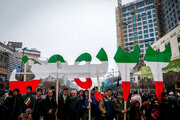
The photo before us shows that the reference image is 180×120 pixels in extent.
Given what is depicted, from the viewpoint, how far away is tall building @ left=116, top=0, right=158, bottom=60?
2707 inches

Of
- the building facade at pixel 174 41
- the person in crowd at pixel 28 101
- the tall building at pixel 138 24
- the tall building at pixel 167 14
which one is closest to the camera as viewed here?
the person in crowd at pixel 28 101

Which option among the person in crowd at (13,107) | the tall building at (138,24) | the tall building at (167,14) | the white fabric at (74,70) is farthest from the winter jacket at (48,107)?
the tall building at (138,24)

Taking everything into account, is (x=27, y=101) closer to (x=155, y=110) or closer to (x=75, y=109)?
(x=75, y=109)

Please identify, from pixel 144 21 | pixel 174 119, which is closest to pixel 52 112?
pixel 174 119

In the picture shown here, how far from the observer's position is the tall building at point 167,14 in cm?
5234

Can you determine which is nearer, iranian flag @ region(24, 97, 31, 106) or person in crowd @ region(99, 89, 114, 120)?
person in crowd @ region(99, 89, 114, 120)

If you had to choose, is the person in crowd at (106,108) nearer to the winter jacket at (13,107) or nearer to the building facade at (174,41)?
the winter jacket at (13,107)

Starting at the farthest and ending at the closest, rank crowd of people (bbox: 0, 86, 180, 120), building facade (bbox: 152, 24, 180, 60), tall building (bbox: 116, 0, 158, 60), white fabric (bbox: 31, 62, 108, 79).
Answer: tall building (bbox: 116, 0, 158, 60)
building facade (bbox: 152, 24, 180, 60)
white fabric (bbox: 31, 62, 108, 79)
crowd of people (bbox: 0, 86, 180, 120)

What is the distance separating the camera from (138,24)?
72938mm

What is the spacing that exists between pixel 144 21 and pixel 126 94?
74504mm

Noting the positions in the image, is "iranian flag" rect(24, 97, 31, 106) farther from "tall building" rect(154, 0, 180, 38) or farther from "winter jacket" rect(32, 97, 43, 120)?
"tall building" rect(154, 0, 180, 38)

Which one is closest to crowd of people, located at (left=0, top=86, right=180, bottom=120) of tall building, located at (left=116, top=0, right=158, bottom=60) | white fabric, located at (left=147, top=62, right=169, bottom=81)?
white fabric, located at (left=147, top=62, right=169, bottom=81)

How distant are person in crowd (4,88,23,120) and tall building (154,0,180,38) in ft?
191

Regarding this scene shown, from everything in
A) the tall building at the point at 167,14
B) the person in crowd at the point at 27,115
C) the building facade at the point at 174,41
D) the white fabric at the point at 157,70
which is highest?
the tall building at the point at 167,14
